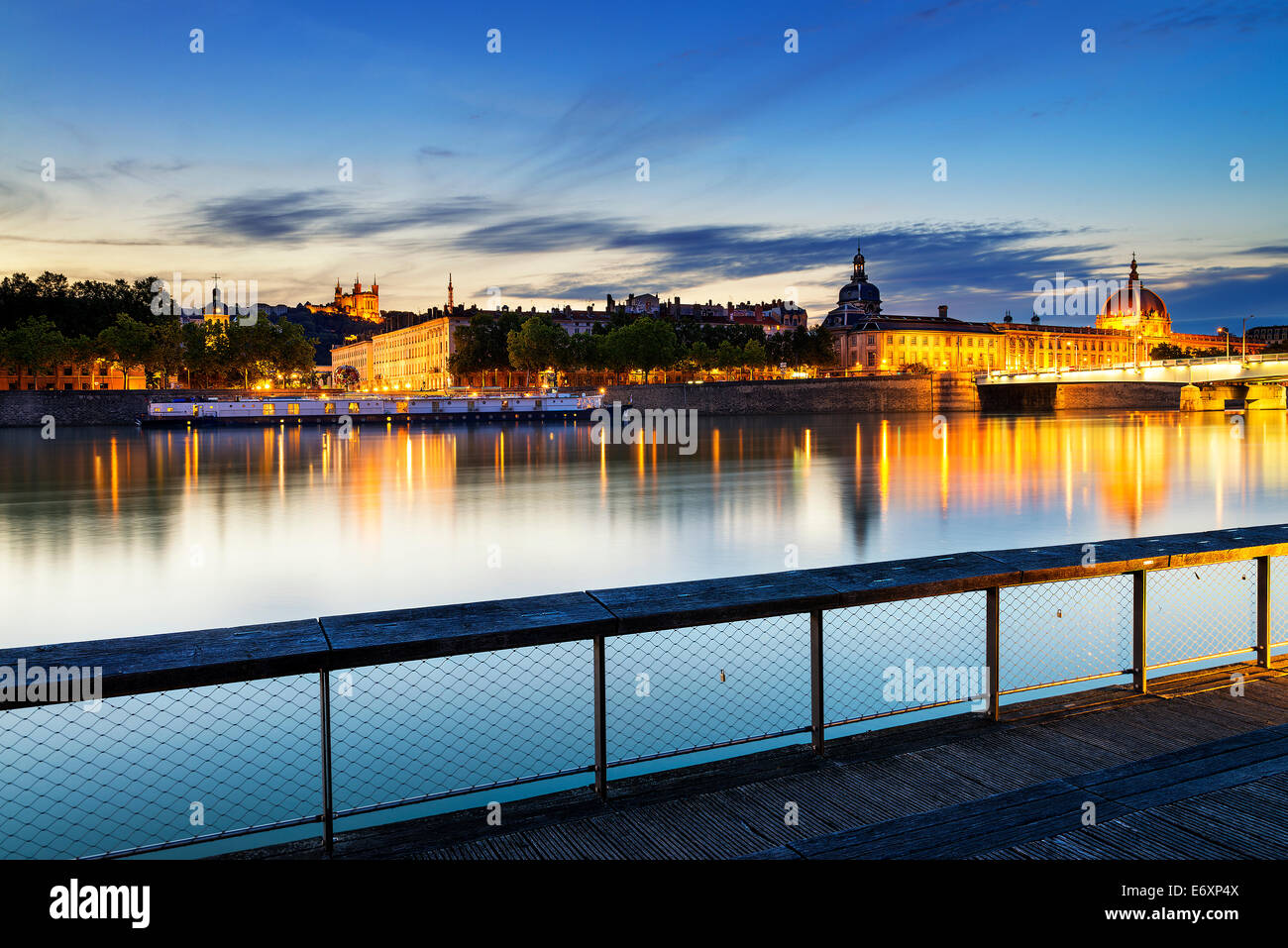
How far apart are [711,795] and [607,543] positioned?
14190 millimetres

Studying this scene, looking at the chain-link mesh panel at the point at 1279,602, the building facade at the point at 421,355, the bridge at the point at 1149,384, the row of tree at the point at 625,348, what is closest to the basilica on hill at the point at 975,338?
the row of tree at the point at 625,348

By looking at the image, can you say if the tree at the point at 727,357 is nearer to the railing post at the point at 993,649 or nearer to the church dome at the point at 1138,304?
the church dome at the point at 1138,304

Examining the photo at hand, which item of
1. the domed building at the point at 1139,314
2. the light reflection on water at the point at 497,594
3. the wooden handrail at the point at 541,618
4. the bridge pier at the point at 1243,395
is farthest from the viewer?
the domed building at the point at 1139,314

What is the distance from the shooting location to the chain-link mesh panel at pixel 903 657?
26.7ft

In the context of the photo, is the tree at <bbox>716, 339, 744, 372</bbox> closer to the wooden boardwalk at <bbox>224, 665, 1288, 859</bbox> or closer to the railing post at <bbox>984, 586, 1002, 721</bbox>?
the railing post at <bbox>984, 586, 1002, 721</bbox>

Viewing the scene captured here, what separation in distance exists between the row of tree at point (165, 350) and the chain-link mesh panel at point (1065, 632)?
9499 cm

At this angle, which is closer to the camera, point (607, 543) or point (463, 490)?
point (607, 543)

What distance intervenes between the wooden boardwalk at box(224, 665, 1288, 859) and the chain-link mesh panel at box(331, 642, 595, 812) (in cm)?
169

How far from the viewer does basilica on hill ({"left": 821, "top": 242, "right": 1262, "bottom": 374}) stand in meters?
163

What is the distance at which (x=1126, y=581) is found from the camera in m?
13.0

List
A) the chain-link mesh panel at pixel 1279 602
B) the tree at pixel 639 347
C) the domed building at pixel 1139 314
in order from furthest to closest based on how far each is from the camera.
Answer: the domed building at pixel 1139 314 < the tree at pixel 639 347 < the chain-link mesh panel at pixel 1279 602
